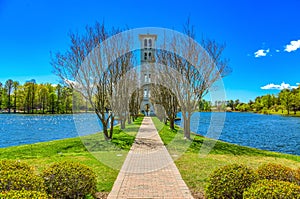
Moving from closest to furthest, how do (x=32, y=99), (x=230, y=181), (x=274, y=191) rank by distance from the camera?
1. (x=274, y=191)
2. (x=230, y=181)
3. (x=32, y=99)

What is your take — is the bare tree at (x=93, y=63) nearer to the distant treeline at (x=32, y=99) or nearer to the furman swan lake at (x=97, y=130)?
the furman swan lake at (x=97, y=130)

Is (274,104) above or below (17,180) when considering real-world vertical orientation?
above

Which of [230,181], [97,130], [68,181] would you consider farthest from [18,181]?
[97,130]

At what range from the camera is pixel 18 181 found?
136 inches

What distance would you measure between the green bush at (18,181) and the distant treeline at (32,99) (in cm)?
5213

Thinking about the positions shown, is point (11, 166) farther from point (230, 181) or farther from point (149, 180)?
point (230, 181)

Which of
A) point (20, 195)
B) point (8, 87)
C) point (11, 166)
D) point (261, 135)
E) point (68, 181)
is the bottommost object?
point (261, 135)

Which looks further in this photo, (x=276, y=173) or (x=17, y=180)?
(x=276, y=173)

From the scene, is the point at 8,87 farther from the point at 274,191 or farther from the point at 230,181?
the point at 274,191

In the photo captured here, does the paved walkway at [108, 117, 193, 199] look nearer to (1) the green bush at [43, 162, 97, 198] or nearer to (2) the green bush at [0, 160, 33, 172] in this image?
(1) the green bush at [43, 162, 97, 198]

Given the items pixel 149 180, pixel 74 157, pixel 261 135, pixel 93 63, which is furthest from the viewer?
pixel 261 135

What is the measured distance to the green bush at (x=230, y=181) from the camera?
162 inches

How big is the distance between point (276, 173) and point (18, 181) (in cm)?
389

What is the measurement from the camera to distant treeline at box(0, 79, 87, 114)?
5531 cm
